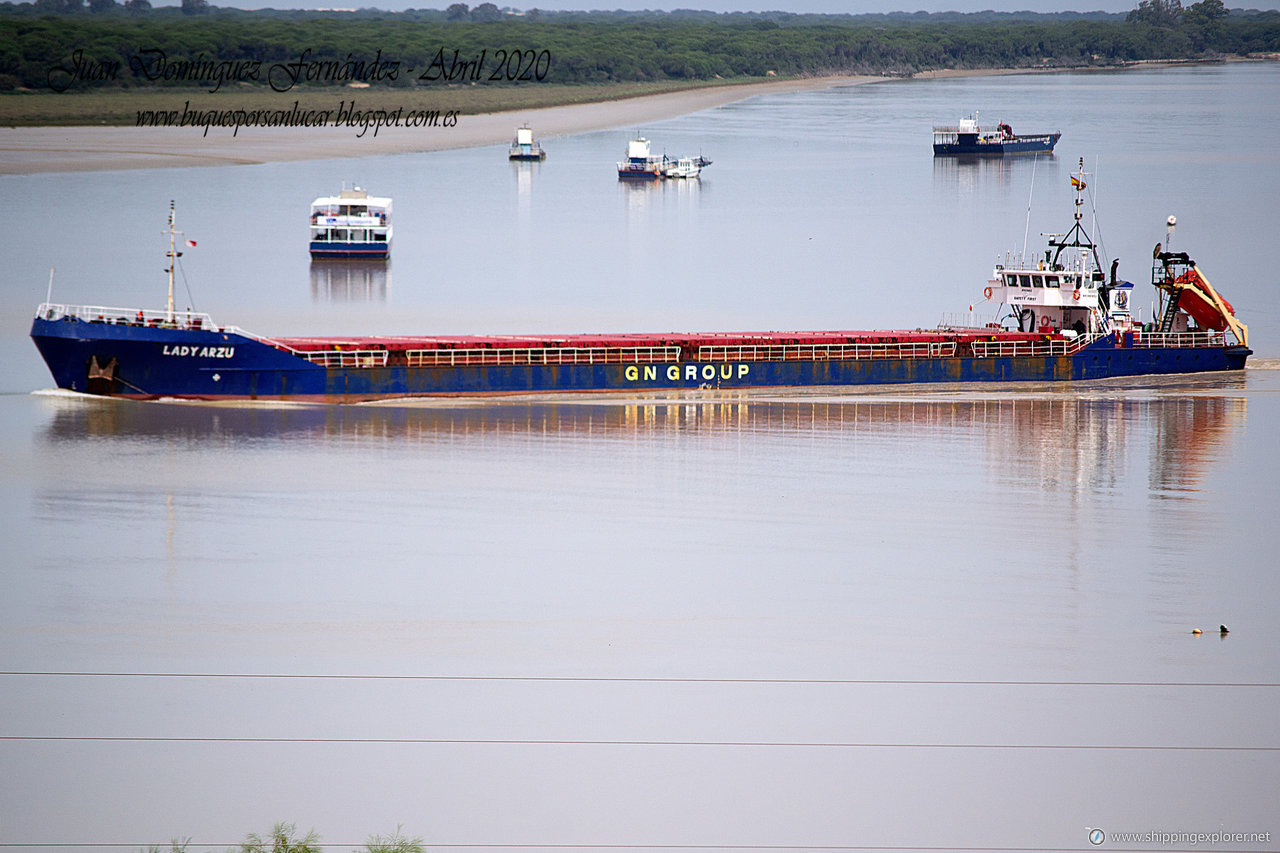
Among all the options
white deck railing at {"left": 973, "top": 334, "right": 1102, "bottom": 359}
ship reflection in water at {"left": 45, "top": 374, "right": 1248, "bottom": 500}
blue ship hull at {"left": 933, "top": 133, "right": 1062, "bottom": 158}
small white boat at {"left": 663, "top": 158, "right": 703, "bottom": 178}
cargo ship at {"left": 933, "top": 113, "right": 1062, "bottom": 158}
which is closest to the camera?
ship reflection in water at {"left": 45, "top": 374, "right": 1248, "bottom": 500}

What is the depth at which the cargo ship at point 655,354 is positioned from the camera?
30594mm

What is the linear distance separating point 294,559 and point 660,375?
43.6 feet

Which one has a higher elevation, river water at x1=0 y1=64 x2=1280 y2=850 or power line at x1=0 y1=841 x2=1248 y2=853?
river water at x1=0 y1=64 x2=1280 y2=850

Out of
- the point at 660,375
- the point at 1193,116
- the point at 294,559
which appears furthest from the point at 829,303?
the point at 1193,116

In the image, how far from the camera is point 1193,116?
127 meters

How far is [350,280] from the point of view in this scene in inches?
2050

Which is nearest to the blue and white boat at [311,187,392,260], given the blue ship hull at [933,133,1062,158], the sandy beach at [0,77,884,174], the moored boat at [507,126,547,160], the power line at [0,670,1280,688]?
the sandy beach at [0,77,884,174]

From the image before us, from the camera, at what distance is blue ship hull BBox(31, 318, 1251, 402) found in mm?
30422

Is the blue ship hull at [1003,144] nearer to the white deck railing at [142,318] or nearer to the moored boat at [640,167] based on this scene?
the moored boat at [640,167]

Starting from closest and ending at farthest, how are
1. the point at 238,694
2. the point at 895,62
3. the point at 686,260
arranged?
the point at 238,694 → the point at 686,260 → the point at 895,62

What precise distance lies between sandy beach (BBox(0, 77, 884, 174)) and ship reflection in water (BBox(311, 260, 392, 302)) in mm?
31472

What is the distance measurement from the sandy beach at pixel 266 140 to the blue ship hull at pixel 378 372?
53983 millimetres

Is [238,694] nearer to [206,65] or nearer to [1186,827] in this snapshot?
[1186,827]

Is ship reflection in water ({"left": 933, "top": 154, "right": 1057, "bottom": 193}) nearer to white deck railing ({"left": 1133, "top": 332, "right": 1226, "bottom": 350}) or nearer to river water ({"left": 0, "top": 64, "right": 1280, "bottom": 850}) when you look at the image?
river water ({"left": 0, "top": 64, "right": 1280, "bottom": 850})
